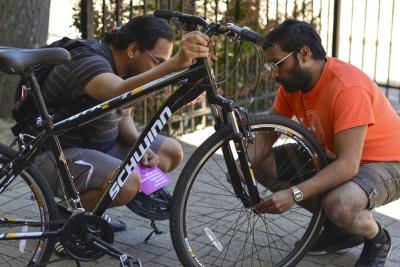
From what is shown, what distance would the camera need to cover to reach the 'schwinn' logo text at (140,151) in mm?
3586

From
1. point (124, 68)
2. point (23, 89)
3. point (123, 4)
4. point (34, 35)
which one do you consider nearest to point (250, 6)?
point (123, 4)

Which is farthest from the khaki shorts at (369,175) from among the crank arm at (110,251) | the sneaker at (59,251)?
the sneaker at (59,251)

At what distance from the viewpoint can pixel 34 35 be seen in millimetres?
6391

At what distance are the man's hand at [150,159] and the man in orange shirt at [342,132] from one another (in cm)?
71

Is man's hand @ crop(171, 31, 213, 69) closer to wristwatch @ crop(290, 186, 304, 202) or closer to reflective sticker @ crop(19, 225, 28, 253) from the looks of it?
wristwatch @ crop(290, 186, 304, 202)

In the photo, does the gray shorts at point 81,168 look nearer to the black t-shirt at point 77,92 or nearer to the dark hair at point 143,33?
the black t-shirt at point 77,92

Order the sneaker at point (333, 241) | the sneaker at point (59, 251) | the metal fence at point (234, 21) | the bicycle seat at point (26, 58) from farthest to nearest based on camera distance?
the metal fence at point (234, 21), the sneaker at point (333, 241), the sneaker at point (59, 251), the bicycle seat at point (26, 58)

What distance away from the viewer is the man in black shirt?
12.0ft

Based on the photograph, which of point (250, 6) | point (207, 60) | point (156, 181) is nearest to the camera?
point (207, 60)

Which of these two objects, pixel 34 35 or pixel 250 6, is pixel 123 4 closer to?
pixel 34 35

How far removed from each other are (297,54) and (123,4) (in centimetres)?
278

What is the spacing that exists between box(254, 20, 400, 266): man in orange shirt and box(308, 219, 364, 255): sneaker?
0.08 feet

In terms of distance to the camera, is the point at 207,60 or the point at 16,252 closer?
the point at 207,60

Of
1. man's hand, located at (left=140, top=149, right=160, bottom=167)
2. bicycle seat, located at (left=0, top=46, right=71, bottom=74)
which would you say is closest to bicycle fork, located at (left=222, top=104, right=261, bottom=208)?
man's hand, located at (left=140, top=149, right=160, bottom=167)
